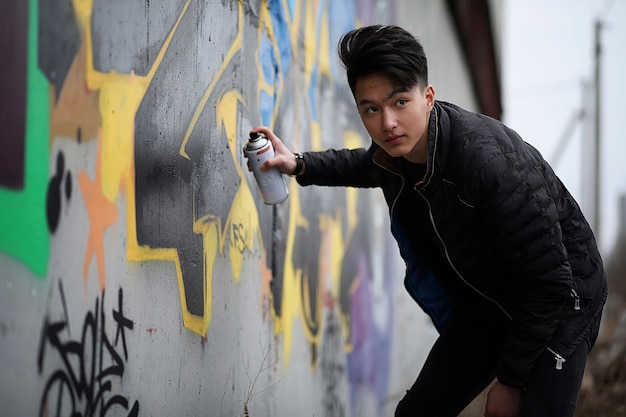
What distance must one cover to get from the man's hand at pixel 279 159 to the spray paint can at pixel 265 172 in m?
Answer: 0.02

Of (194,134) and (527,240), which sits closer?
(527,240)

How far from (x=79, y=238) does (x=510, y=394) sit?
4.91 ft

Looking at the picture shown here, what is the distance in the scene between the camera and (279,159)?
3.08 metres

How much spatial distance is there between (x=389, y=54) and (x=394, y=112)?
191mm

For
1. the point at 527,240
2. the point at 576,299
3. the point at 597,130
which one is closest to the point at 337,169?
the point at 527,240

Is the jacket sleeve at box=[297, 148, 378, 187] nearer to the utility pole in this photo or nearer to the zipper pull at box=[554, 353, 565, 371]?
the zipper pull at box=[554, 353, 565, 371]

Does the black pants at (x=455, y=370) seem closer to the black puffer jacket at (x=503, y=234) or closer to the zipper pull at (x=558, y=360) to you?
the black puffer jacket at (x=503, y=234)

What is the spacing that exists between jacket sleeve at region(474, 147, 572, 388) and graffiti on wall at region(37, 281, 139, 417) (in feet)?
3.85

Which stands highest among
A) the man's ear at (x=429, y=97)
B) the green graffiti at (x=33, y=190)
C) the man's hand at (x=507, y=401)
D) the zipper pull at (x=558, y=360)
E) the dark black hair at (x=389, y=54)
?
the dark black hair at (x=389, y=54)

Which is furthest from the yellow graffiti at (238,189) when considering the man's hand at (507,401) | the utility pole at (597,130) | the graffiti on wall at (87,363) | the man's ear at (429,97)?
the utility pole at (597,130)

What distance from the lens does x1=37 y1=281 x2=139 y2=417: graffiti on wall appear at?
199 centimetres

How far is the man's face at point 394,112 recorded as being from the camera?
105 inches

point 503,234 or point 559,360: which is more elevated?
point 503,234

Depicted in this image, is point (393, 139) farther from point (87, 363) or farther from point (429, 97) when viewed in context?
point (87, 363)
